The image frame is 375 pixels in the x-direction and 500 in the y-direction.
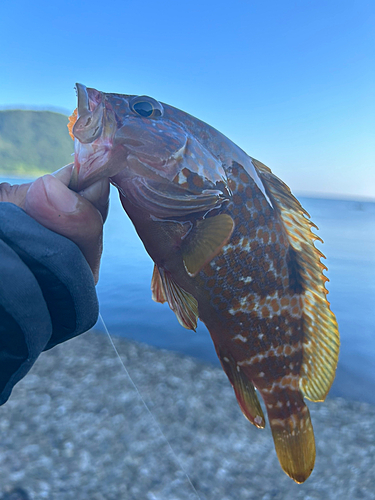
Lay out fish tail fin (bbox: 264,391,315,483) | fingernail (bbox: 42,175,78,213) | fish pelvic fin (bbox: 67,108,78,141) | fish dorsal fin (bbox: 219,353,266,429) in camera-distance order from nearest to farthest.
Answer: fingernail (bbox: 42,175,78,213) → fish pelvic fin (bbox: 67,108,78,141) → fish dorsal fin (bbox: 219,353,266,429) → fish tail fin (bbox: 264,391,315,483)

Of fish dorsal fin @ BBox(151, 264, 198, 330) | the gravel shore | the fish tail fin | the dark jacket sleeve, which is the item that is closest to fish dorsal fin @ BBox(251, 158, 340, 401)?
the fish tail fin

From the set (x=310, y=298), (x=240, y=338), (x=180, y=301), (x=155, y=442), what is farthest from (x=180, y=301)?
(x=155, y=442)

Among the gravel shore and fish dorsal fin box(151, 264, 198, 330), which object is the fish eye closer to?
fish dorsal fin box(151, 264, 198, 330)

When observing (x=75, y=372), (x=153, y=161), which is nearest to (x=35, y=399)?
(x=75, y=372)

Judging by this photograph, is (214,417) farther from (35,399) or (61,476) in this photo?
(35,399)

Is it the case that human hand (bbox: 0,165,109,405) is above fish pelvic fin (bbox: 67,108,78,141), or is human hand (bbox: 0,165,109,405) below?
below

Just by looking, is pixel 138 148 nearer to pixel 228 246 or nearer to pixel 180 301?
pixel 228 246
